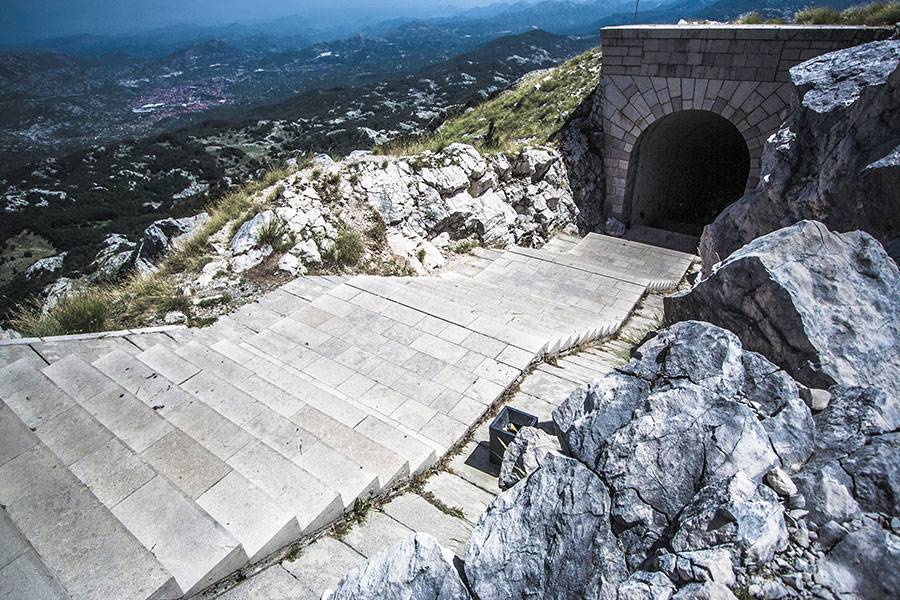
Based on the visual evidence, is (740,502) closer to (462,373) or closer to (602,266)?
(462,373)

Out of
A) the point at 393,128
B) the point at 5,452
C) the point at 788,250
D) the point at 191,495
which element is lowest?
the point at 393,128

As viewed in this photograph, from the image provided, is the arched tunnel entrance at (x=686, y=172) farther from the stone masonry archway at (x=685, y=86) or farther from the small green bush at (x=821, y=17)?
the small green bush at (x=821, y=17)

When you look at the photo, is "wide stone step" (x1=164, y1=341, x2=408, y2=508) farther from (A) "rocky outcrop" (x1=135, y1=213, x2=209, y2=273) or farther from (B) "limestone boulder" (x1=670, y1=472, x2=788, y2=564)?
(A) "rocky outcrop" (x1=135, y1=213, x2=209, y2=273)

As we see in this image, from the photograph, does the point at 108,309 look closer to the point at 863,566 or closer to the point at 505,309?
the point at 505,309

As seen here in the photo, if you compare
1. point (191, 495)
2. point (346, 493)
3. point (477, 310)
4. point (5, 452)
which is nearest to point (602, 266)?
point (477, 310)

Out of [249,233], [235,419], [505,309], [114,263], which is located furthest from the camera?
[114,263]

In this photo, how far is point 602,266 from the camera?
12.7m

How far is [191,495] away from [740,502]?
152 inches

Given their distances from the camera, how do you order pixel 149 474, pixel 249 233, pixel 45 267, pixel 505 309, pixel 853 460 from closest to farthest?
1. pixel 853 460
2. pixel 149 474
3. pixel 505 309
4. pixel 249 233
5. pixel 45 267

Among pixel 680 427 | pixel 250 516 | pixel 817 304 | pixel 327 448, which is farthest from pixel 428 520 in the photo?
pixel 817 304

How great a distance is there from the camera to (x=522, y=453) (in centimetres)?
461

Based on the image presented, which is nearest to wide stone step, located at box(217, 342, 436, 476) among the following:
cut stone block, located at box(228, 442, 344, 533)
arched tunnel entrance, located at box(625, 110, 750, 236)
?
cut stone block, located at box(228, 442, 344, 533)

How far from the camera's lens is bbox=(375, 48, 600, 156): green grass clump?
1445cm

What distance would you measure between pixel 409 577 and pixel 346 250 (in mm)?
6869
